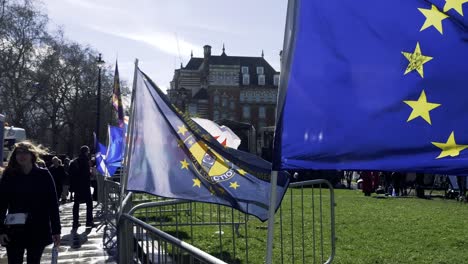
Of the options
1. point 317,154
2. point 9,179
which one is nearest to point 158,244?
point 317,154

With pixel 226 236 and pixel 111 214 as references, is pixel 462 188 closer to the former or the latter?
pixel 226 236

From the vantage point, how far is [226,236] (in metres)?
9.76

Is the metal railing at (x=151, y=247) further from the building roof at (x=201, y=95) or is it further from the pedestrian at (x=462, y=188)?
the building roof at (x=201, y=95)

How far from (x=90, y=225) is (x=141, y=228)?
8617 mm

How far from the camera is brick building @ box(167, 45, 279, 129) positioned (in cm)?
8975

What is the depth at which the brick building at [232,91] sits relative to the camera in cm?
8975

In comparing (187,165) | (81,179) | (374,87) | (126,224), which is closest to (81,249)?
(81,179)

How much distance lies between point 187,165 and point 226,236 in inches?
221

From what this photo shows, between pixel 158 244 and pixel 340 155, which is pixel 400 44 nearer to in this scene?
pixel 340 155

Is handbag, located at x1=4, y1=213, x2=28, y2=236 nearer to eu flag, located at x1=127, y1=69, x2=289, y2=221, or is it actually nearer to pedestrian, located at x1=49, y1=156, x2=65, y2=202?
eu flag, located at x1=127, y1=69, x2=289, y2=221

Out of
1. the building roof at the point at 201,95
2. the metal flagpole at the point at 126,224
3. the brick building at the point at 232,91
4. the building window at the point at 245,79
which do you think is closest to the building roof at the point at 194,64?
the brick building at the point at 232,91

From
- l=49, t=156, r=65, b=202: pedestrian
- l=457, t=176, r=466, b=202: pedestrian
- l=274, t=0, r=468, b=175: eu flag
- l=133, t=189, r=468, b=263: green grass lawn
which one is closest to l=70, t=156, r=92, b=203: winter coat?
l=49, t=156, r=65, b=202: pedestrian

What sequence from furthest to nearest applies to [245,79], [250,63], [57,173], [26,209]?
1. [250,63]
2. [245,79]
3. [57,173]
4. [26,209]

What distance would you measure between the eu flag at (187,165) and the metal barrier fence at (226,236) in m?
0.38
